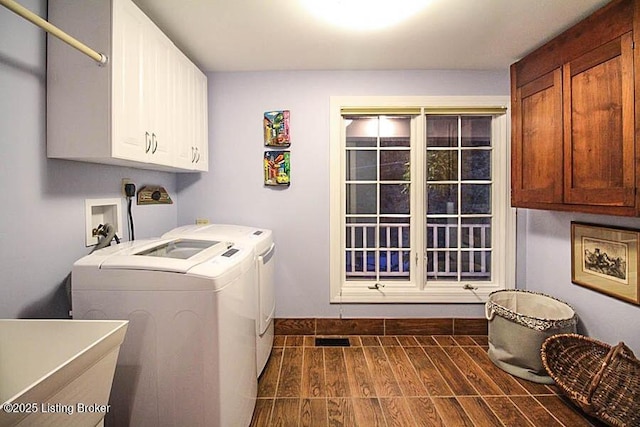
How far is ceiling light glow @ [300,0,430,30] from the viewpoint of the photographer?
1.76m

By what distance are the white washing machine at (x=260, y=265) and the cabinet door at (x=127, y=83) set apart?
67 centimetres

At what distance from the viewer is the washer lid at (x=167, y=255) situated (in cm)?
136

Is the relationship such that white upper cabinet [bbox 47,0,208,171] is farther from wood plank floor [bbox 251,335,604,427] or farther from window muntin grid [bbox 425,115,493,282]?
window muntin grid [bbox 425,115,493,282]

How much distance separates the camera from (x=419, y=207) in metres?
2.79

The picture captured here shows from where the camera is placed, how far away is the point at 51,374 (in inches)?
30.5

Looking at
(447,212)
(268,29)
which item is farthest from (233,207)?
(447,212)

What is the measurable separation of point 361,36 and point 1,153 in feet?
6.39

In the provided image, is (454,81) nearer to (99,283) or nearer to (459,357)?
(459,357)

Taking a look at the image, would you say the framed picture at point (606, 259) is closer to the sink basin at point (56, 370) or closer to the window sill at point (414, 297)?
the window sill at point (414, 297)

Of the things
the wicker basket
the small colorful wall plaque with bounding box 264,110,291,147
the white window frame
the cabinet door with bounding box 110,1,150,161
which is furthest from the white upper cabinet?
the wicker basket

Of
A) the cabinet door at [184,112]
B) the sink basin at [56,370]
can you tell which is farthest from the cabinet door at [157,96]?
the sink basin at [56,370]

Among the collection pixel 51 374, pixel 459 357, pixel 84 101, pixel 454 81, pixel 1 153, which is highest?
pixel 454 81

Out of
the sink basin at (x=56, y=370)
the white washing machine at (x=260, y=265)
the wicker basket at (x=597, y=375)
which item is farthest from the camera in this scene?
the white washing machine at (x=260, y=265)

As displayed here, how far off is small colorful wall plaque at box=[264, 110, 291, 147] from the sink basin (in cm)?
192
